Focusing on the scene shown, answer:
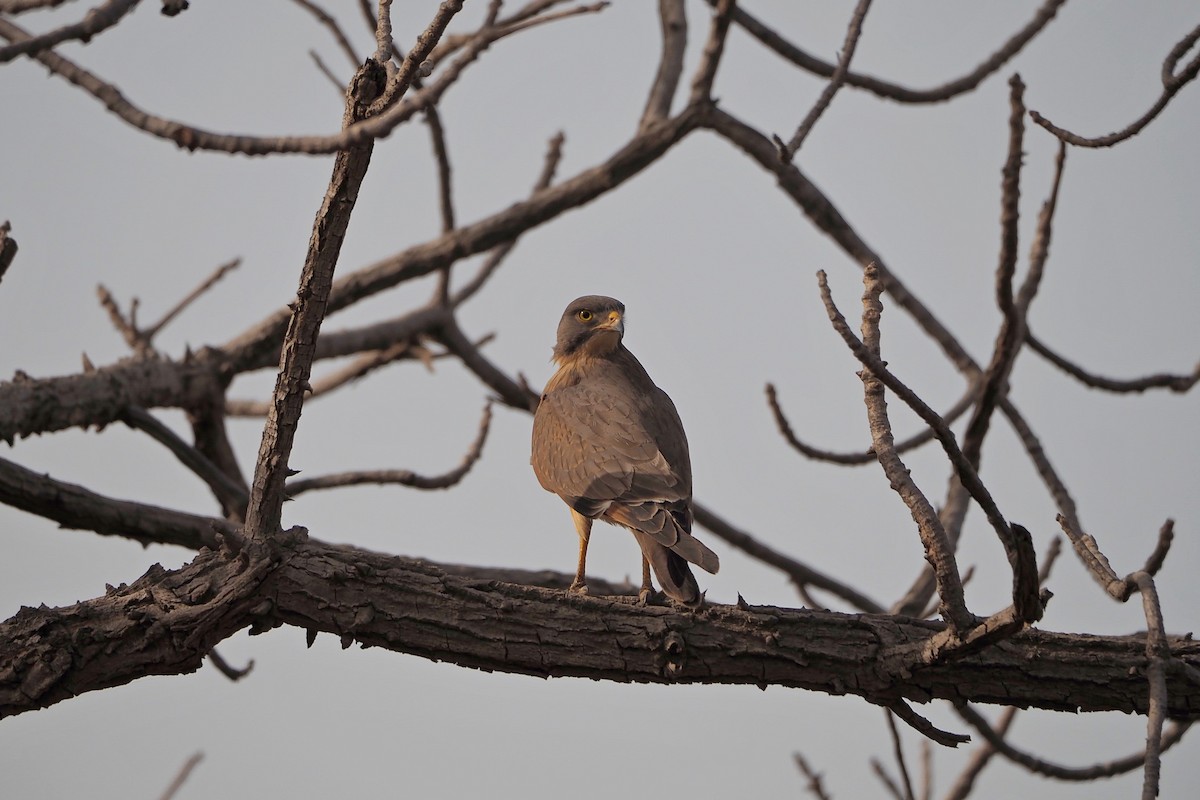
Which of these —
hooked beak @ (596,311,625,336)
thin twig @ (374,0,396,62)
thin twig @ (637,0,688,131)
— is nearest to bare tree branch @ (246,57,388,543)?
thin twig @ (374,0,396,62)

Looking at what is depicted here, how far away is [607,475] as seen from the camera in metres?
5.43

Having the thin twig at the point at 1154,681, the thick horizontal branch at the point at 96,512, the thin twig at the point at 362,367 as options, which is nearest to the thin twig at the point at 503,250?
the thin twig at the point at 362,367

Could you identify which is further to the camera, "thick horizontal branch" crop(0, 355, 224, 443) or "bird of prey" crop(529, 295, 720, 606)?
"thick horizontal branch" crop(0, 355, 224, 443)

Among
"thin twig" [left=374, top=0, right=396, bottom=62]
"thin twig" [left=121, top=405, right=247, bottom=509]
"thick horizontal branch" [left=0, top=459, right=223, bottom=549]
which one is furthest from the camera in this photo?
"thin twig" [left=121, top=405, right=247, bottom=509]

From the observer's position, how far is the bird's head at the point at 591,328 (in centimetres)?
646

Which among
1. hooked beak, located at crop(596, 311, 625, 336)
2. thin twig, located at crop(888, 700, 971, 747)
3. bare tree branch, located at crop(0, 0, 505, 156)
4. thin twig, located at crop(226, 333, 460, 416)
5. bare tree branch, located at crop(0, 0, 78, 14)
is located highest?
thin twig, located at crop(226, 333, 460, 416)

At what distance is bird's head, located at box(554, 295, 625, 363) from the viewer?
6465 millimetres

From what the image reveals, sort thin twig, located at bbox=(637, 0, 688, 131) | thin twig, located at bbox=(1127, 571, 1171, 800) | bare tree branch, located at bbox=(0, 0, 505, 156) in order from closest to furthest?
bare tree branch, located at bbox=(0, 0, 505, 156), thin twig, located at bbox=(1127, 571, 1171, 800), thin twig, located at bbox=(637, 0, 688, 131)

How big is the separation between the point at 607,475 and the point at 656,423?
51 cm

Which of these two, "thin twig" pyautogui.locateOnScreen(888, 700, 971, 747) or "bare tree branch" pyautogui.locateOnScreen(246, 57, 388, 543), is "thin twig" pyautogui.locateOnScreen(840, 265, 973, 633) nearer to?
"thin twig" pyautogui.locateOnScreen(888, 700, 971, 747)

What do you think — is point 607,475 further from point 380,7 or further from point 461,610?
point 380,7

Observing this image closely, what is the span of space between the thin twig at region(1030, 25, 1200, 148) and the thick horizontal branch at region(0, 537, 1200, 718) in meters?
1.65

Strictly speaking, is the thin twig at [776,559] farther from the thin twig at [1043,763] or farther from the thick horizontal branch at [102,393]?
the thick horizontal branch at [102,393]

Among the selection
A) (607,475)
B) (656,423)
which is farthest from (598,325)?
(607,475)
